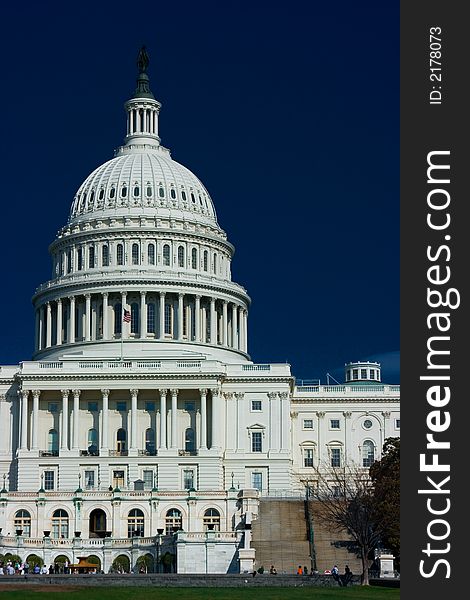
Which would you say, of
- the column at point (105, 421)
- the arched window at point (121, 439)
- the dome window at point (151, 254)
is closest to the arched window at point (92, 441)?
the column at point (105, 421)

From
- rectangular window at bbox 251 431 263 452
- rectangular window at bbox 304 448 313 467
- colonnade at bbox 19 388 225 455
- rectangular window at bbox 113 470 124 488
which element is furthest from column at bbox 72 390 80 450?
rectangular window at bbox 304 448 313 467

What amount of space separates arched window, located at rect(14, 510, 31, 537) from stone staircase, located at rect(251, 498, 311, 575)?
19.1 m

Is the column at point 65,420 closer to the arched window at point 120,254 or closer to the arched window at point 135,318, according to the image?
the arched window at point 135,318

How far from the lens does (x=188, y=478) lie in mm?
133750

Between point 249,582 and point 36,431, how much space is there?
60.1m

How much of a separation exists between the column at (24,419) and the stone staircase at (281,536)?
96.4 ft

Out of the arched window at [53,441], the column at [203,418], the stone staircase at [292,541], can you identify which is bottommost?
the stone staircase at [292,541]

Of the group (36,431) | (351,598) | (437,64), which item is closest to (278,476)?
(36,431)

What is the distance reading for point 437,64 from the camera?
119 feet

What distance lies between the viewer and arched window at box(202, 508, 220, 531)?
115 meters

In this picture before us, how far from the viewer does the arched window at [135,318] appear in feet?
499

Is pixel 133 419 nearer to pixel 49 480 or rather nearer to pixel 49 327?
pixel 49 480

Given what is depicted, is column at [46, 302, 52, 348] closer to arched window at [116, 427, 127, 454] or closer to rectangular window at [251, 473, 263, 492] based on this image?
arched window at [116, 427, 127, 454]

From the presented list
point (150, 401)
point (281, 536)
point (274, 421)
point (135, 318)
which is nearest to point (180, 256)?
point (135, 318)
